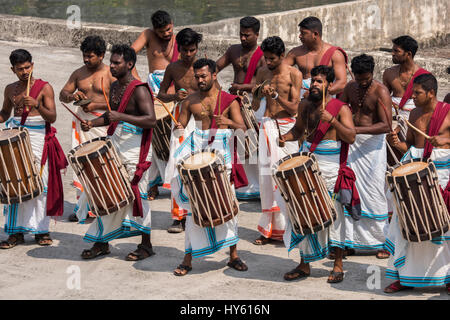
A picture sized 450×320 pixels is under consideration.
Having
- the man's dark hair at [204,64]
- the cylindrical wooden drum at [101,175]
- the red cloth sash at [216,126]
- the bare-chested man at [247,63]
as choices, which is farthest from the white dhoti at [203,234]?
the bare-chested man at [247,63]

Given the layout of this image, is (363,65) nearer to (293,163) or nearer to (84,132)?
(293,163)

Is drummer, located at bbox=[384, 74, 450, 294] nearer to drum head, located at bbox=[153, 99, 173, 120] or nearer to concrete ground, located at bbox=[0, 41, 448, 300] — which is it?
concrete ground, located at bbox=[0, 41, 448, 300]


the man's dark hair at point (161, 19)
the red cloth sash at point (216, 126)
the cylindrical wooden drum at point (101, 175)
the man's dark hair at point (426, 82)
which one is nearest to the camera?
the man's dark hair at point (426, 82)

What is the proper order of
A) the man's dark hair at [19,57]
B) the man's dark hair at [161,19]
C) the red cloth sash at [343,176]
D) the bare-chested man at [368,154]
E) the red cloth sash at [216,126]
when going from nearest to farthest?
the red cloth sash at [343,176] → the bare-chested man at [368,154] → the red cloth sash at [216,126] → the man's dark hair at [19,57] → the man's dark hair at [161,19]

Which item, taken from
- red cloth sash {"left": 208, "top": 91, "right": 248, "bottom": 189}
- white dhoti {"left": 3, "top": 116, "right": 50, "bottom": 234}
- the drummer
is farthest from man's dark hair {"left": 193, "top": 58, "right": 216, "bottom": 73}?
the drummer

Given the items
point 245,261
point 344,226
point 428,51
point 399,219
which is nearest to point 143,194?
point 245,261

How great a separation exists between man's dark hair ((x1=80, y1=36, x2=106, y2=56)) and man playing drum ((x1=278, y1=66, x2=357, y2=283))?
7.77ft

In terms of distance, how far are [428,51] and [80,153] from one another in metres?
→ 13.5

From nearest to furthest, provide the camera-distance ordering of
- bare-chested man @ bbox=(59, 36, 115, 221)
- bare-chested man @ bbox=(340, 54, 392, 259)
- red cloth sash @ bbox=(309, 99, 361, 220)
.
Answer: red cloth sash @ bbox=(309, 99, 361, 220) → bare-chested man @ bbox=(340, 54, 392, 259) → bare-chested man @ bbox=(59, 36, 115, 221)

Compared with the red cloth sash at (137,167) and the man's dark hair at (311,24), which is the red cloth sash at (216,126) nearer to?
the red cloth sash at (137,167)

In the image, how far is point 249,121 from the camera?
978 cm

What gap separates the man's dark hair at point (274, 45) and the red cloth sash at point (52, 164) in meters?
2.15

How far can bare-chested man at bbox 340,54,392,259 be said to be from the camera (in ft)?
27.9

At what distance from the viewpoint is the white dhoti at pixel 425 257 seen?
307 inches
